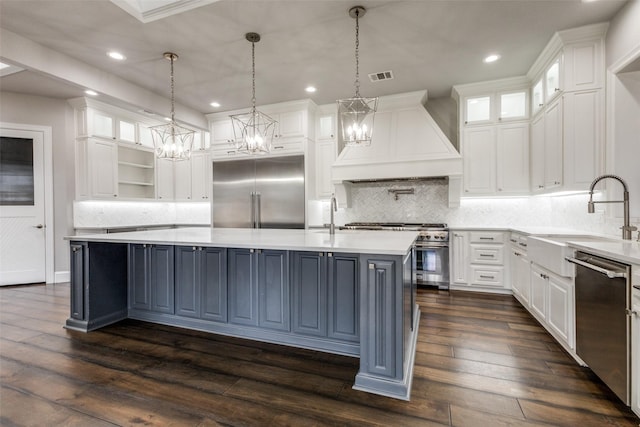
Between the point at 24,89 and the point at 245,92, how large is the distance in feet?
10.6

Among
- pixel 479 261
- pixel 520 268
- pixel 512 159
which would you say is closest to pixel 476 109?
pixel 512 159

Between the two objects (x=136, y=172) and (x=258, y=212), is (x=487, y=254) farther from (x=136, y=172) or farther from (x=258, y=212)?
(x=136, y=172)

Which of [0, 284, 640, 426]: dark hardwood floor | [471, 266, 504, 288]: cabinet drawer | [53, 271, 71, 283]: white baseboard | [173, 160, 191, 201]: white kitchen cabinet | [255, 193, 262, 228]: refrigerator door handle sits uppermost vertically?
[173, 160, 191, 201]: white kitchen cabinet

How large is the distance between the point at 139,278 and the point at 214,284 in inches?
39.7

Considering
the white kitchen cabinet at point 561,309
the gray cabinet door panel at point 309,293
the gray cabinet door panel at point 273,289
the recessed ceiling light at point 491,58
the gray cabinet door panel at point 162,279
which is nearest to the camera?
the white kitchen cabinet at point 561,309

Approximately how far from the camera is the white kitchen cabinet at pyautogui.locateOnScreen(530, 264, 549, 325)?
110 inches

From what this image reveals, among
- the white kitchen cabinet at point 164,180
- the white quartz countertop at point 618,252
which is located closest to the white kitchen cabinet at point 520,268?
the white quartz countertop at point 618,252

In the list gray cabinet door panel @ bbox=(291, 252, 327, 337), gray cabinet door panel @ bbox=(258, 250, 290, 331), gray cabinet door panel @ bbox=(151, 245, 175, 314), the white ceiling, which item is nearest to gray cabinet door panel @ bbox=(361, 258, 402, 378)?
gray cabinet door panel @ bbox=(291, 252, 327, 337)

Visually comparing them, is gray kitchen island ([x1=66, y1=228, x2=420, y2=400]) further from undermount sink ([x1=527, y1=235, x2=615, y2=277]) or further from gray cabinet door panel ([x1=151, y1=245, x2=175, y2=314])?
undermount sink ([x1=527, y1=235, x2=615, y2=277])

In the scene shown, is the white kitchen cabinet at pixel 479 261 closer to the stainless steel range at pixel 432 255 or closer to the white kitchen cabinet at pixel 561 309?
the stainless steel range at pixel 432 255

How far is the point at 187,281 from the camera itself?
9.65 feet

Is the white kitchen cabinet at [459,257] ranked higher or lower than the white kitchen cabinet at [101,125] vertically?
lower

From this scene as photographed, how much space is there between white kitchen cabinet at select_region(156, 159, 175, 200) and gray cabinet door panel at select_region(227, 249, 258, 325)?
422cm

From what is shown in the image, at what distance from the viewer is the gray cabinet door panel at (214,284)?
110 inches
